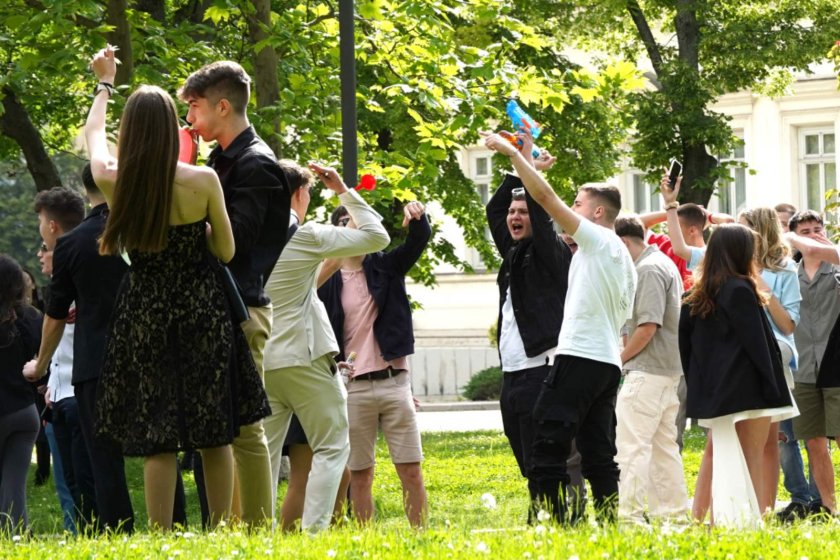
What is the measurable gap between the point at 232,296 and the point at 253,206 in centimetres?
45

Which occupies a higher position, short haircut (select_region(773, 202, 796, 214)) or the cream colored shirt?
short haircut (select_region(773, 202, 796, 214))

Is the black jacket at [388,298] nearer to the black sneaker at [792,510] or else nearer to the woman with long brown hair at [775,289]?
the woman with long brown hair at [775,289]

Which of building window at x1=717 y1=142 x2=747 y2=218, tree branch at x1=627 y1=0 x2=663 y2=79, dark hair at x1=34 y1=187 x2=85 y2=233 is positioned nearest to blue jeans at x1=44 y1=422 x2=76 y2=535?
dark hair at x1=34 y1=187 x2=85 y2=233

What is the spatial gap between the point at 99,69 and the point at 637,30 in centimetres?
2285

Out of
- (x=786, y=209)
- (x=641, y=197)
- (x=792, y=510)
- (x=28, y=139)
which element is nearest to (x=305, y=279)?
(x=792, y=510)

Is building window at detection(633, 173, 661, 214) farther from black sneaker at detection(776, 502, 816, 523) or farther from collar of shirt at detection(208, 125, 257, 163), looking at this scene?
collar of shirt at detection(208, 125, 257, 163)

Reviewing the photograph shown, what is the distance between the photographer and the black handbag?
249 inches

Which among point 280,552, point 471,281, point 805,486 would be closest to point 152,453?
point 280,552

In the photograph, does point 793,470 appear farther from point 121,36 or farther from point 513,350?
point 121,36

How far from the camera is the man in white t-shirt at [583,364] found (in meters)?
7.21

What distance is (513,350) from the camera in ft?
27.0

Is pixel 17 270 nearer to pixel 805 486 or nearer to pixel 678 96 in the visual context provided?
pixel 805 486

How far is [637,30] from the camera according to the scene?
93.2ft

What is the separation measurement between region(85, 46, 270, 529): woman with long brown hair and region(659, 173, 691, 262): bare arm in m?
4.35
